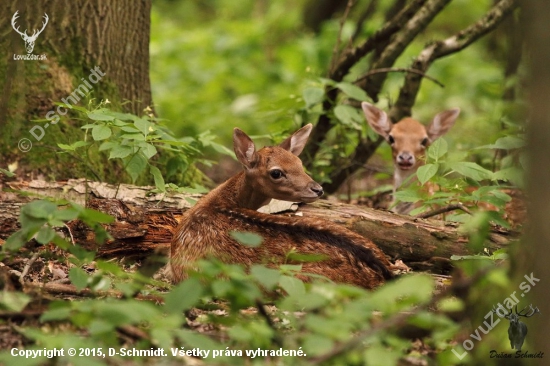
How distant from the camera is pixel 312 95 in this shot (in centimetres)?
759

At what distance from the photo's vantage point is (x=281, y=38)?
17.1 metres

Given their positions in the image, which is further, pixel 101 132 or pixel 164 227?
pixel 164 227

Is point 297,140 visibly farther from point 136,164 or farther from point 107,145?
point 107,145

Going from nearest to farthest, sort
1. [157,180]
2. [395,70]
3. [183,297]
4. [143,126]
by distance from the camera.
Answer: [183,297] < [143,126] < [157,180] < [395,70]

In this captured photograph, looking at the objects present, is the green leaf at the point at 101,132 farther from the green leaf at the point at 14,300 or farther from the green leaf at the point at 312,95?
the green leaf at the point at 312,95

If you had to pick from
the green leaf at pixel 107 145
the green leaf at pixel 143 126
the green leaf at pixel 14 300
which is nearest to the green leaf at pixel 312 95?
the green leaf at pixel 143 126

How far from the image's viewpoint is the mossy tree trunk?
21.2ft

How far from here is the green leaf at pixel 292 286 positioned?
356 cm

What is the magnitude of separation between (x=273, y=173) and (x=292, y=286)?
9.05ft

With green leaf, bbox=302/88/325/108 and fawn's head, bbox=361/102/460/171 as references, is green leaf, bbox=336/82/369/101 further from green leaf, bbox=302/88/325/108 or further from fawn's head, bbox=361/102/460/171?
fawn's head, bbox=361/102/460/171

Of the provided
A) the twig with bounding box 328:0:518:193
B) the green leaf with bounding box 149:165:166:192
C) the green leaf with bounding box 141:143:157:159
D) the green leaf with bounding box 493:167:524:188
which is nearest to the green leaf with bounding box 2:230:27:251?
the green leaf with bounding box 141:143:157:159

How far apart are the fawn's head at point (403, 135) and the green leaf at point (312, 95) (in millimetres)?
959

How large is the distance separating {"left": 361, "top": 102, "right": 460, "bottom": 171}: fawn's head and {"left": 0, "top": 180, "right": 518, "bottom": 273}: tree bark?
252 cm

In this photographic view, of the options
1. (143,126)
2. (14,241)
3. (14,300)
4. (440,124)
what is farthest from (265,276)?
(440,124)
